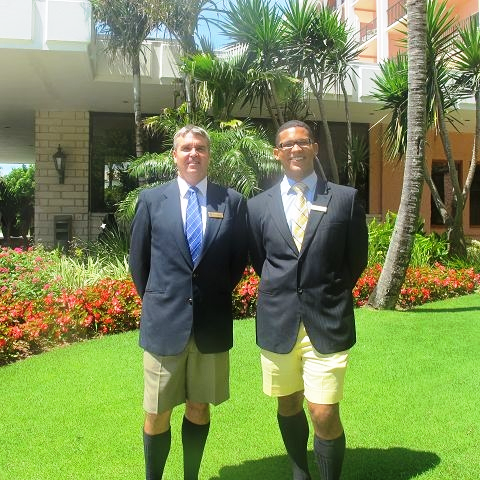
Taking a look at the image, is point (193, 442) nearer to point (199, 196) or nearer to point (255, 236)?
point (255, 236)

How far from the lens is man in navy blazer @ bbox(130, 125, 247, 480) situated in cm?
267

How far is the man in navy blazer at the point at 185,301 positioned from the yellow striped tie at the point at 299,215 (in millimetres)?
305

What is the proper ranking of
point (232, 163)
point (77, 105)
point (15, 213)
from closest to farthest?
1. point (232, 163)
2. point (77, 105)
3. point (15, 213)

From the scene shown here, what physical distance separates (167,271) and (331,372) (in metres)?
0.93

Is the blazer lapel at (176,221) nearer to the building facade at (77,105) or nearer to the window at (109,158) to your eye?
the building facade at (77,105)

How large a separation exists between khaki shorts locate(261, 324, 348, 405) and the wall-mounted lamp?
11629mm

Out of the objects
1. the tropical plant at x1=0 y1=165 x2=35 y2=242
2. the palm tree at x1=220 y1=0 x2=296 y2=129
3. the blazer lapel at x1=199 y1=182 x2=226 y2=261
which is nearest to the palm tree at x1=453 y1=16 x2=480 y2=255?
the palm tree at x1=220 y1=0 x2=296 y2=129

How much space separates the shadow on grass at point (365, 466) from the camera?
3.11 metres

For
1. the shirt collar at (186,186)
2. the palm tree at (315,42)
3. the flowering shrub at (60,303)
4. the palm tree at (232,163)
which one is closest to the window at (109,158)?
the palm tree at (232,163)

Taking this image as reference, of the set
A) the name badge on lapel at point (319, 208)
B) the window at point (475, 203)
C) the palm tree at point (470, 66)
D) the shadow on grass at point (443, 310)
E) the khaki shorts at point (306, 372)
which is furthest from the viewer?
the window at point (475, 203)

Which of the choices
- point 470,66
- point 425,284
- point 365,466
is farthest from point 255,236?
point 470,66

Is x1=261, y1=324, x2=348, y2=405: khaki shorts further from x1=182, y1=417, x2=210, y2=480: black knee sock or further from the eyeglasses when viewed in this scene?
the eyeglasses

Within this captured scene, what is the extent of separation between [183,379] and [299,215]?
1007mm

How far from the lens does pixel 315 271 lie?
2.62m
